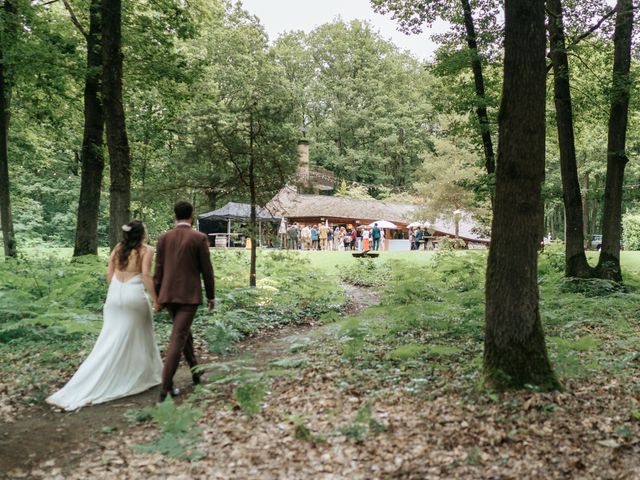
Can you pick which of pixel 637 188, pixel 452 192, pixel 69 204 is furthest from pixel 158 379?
pixel 452 192

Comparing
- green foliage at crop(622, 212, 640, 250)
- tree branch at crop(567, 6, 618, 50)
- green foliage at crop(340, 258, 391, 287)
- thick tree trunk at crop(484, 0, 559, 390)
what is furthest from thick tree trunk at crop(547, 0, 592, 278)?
green foliage at crop(622, 212, 640, 250)

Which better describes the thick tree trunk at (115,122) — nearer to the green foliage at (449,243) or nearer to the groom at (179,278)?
the groom at (179,278)

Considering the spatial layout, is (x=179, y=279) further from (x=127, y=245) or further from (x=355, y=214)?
(x=355, y=214)

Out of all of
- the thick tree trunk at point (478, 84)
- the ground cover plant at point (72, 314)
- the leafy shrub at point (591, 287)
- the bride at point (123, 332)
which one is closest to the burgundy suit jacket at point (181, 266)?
the bride at point (123, 332)

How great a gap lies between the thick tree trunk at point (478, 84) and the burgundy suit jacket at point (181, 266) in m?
10.2

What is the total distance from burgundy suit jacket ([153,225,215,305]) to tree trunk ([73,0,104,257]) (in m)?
Answer: 8.91

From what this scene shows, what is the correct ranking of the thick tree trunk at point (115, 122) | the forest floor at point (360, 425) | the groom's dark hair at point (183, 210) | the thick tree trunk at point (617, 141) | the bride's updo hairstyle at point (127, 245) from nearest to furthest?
the forest floor at point (360, 425) < the groom's dark hair at point (183, 210) < the bride's updo hairstyle at point (127, 245) < the thick tree trunk at point (115, 122) < the thick tree trunk at point (617, 141)

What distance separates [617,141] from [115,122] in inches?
440

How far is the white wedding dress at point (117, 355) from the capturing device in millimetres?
5926

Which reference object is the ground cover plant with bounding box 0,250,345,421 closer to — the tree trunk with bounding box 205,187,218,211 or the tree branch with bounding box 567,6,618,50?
the tree trunk with bounding box 205,187,218,211

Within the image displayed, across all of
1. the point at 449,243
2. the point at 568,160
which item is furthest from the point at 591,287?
the point at 449,243

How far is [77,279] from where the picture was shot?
35.1ft

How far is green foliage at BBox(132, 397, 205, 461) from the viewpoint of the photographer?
4309mm

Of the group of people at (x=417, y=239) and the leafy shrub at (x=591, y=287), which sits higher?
the group of people at (x=417, y=239)
